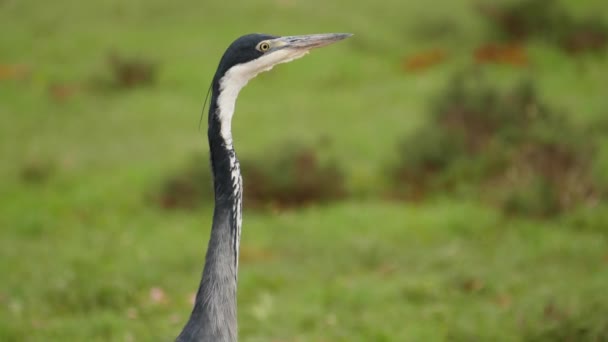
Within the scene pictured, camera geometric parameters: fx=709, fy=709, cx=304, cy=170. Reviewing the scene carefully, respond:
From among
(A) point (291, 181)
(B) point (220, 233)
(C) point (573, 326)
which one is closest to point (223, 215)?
(B) point (220, 233)

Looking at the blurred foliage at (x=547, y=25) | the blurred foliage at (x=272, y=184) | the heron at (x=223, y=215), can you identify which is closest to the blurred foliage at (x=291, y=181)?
the blurred foliage at (x=272, y=184)

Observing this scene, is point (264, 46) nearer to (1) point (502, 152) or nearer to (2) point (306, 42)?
(2) point (306, 42)

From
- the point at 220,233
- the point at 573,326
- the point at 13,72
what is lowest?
the point at 573,326

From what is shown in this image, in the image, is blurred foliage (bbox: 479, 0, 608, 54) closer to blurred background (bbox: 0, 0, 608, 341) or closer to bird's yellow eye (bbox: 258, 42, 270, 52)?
blurred background (bbox: 0, 0, 608, 341)

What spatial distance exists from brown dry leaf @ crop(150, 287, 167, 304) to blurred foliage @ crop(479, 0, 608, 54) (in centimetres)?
1472

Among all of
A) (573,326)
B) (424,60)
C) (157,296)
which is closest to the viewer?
(573,326)

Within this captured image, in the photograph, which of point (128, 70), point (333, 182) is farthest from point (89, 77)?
point (333, 182)

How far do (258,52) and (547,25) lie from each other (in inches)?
698

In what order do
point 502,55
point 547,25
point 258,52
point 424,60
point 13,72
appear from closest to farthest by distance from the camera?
point 258,52 → point 13,72 → point 502,55 → point 424,60 → point 547,25

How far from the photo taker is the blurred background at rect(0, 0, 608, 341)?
660 centimetres

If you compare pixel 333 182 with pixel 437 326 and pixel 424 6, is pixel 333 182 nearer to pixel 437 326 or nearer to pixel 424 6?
pixel 437 326

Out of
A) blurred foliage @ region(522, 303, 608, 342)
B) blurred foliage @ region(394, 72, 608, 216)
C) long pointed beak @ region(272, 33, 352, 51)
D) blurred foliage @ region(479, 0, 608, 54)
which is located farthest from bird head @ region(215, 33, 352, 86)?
blurred foliage @ region(479, 0, 608, 54)

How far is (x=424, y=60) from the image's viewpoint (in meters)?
18.3

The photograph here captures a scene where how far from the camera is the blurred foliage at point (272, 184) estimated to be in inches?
420
